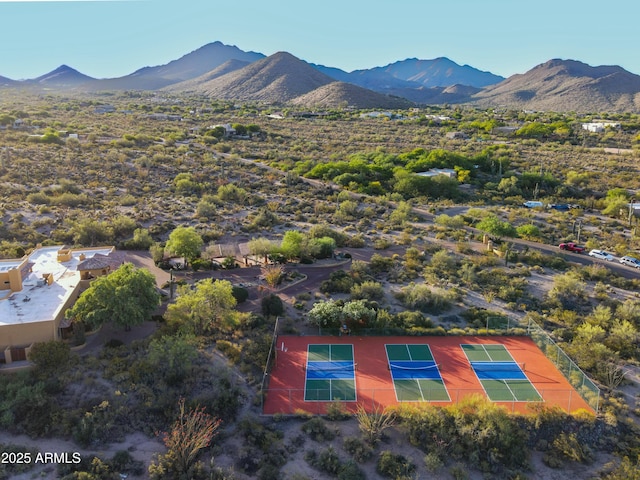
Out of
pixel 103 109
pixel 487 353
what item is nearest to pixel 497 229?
pixel 487 353

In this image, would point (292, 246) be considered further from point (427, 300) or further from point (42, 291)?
point (42, 291)

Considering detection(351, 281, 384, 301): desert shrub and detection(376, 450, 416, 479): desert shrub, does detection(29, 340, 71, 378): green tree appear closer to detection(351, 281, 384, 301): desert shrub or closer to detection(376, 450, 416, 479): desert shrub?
detection(376, 450, 416, 479): desert shrub

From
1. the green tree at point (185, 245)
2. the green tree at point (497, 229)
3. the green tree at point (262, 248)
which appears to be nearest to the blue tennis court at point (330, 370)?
the green tree at point (262, 248)

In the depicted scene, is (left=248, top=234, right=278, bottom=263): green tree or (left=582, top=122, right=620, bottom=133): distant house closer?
(left=248, top=234, right=278, bottom=263): green tree

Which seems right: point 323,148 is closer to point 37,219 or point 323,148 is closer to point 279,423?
point 37,219

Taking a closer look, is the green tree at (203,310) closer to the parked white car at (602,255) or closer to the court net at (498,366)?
the court net at (498,366)

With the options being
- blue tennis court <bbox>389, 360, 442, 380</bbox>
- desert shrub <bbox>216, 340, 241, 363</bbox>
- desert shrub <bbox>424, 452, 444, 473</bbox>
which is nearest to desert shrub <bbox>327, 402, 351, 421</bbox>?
desert shrub <bbox>424, 452, 444, 473</bbox>
